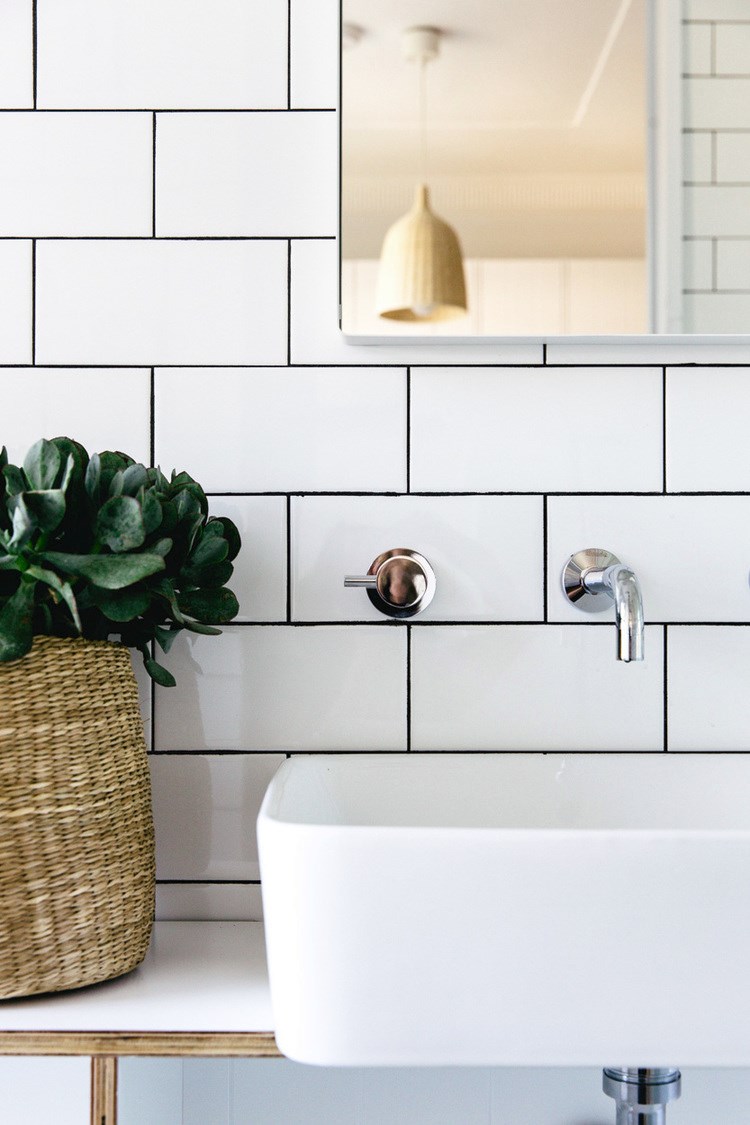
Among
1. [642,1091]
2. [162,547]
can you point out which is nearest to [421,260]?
[162,547]

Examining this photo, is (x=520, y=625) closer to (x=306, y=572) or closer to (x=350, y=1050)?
(x=306, y=572)

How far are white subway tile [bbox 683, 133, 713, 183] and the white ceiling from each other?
47mm

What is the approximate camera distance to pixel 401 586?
3.09 feet

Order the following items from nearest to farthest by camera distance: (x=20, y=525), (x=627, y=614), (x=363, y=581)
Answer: (x=20, y=525) → (x=627, y=614) → (x=363, y=581)

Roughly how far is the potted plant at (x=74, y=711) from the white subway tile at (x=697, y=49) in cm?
70

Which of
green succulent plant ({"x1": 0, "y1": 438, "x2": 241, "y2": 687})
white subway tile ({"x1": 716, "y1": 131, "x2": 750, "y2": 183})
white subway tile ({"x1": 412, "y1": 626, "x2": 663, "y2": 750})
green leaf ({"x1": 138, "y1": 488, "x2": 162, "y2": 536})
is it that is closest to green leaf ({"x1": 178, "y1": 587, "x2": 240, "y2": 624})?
green succulent plant ({"x1": 0, "y1": 438, "x2": 241, "y2": 687})

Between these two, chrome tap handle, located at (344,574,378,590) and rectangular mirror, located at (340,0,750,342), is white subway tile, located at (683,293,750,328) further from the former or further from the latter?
chrome tap handle, located at (344,574,378,590)

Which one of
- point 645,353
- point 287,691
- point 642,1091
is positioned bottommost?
point 642,1091

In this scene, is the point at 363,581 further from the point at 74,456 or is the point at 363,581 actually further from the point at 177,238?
the point at 177,238

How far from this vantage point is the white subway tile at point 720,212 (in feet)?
3.23

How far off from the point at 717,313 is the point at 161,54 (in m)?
0.63

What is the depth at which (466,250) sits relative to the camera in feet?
3.22

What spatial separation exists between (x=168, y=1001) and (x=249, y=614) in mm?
372

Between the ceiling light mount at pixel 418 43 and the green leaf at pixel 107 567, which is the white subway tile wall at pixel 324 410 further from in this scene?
the green leaf at pixel 107 567
